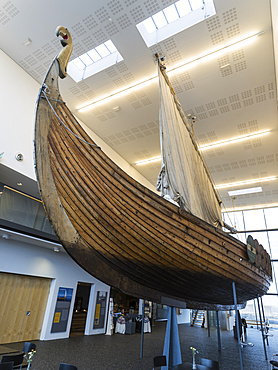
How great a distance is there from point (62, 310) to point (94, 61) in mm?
8441

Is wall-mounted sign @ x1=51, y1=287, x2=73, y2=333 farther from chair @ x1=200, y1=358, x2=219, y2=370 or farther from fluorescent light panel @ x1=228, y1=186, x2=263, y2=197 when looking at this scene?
fluorescent light panel @ x1=228, y1=186, x2=263, y2=197

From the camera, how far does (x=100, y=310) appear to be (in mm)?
9406

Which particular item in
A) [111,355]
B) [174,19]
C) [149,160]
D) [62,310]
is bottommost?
[111,355]

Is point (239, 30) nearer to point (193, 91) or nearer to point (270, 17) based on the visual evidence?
point (270, 17)

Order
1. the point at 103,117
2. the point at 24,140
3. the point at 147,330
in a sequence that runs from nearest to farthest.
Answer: the point at 24,140, the point at 103,117, the point at 147,330

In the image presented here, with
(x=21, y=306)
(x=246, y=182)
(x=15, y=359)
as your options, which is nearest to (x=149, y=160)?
(x=246, y=182)

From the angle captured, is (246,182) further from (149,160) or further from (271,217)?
(149,160)

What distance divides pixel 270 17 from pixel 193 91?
2.46 metres

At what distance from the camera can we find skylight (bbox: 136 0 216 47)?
5145mm

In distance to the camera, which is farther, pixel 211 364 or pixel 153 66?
pixel 153 66

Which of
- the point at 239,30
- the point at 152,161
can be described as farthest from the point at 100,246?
the point at 152,161

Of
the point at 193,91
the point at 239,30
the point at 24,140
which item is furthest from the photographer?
the point at 193,91

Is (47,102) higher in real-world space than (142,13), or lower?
lower

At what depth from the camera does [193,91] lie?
22.8 feet
